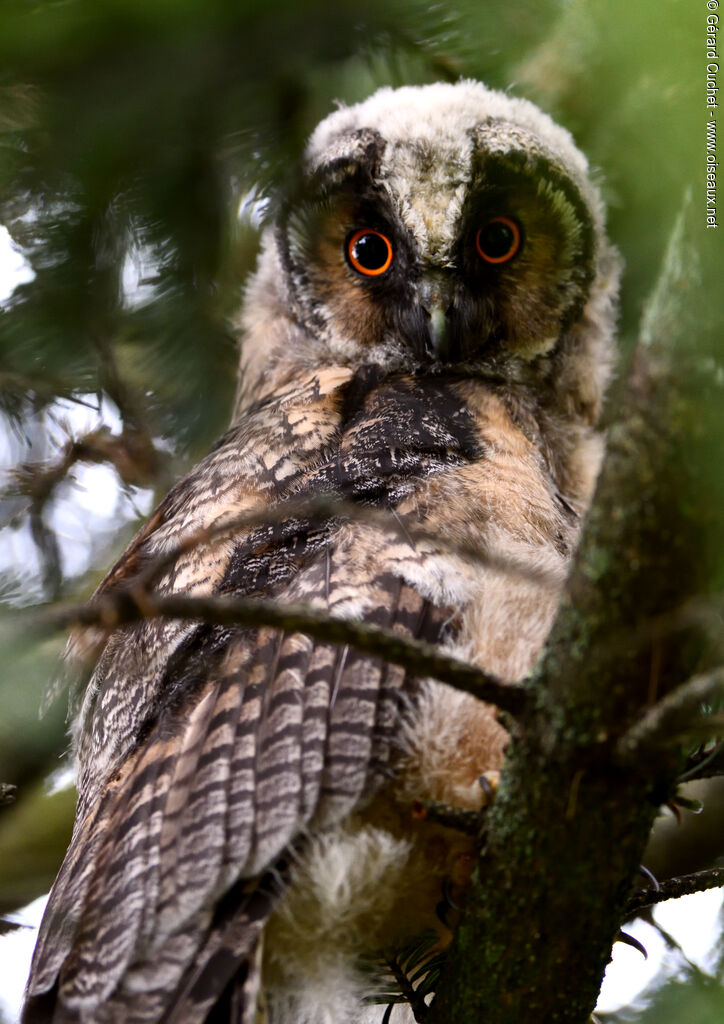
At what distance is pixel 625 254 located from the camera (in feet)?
9.45

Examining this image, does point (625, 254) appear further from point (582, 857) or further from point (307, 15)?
point (582, 857)

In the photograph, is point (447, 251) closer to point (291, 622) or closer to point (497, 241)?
point (497, 241)

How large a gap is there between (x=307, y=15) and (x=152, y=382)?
1260 millimetres

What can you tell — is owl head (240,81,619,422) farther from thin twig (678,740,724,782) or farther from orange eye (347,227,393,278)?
thin twig (678,740,724,782)

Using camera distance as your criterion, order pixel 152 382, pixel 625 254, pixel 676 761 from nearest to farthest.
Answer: pixel 676 761 → pixel 152 382 → pixel 625 254

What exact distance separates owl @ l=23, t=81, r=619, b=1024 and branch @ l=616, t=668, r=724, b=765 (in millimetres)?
215

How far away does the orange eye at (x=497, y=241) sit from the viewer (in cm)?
283

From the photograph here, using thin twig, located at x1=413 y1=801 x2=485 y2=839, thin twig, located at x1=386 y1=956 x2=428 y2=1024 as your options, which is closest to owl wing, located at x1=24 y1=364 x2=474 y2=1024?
thin twig, located at x1=413 y1=801 x2=485 y2=839

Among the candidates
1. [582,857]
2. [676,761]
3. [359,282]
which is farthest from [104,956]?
[359,282]

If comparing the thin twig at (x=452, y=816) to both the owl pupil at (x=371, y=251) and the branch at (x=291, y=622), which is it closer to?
the branch at (x=291, y=622)

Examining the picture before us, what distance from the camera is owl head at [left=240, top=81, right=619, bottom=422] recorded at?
9.04 feet

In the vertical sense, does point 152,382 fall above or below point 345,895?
above

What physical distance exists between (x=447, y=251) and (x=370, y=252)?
28 centimetres

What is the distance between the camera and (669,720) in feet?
3.60
